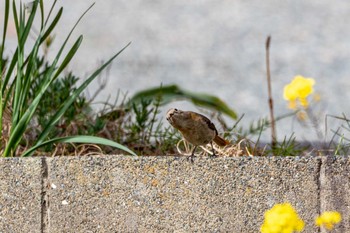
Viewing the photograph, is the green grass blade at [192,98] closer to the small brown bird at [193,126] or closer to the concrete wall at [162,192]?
the small brown bird at [193,126]

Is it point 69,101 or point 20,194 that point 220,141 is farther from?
point 20,194

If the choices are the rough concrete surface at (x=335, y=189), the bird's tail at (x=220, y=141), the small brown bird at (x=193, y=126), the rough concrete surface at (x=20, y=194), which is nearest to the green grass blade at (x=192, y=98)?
the bird's tail at (x=220, y=141)

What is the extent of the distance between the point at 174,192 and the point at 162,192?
0.04 meters

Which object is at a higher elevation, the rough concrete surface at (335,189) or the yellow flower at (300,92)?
the yellow flower at (300,92)

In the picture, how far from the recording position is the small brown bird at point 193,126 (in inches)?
138

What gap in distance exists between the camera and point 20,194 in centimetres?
357

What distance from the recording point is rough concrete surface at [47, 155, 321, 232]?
341cm

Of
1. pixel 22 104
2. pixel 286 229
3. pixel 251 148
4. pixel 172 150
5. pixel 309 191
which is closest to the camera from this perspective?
pixel 286 229

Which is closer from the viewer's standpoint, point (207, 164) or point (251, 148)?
point (207, 164)

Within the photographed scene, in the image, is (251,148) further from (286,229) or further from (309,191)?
(286,229)

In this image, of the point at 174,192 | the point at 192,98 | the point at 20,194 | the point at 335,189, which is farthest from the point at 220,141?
the point at 192,98

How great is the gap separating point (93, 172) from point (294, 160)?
2.37 ft

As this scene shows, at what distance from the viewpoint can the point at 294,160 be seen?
3408 mm

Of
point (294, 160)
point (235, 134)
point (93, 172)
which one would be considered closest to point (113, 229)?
point (93, 172)
